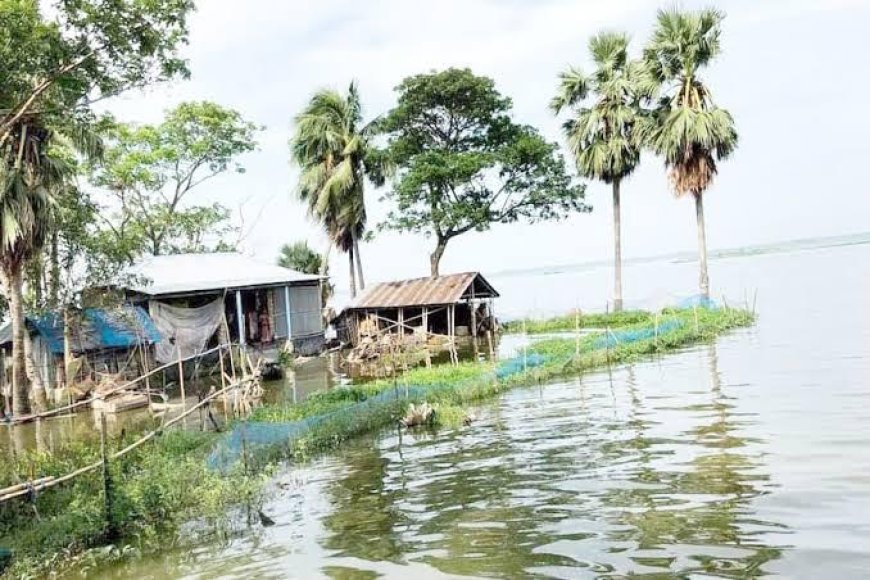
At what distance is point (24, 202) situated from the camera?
1630cm

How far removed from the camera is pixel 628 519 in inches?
283

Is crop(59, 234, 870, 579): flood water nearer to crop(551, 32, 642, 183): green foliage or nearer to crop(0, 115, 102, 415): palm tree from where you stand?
crop(0, 115, 102, 415): palm tree

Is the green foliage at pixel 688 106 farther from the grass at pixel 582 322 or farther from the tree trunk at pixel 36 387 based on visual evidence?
the tree trunk at pixel 36 387

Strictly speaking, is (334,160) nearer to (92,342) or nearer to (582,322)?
(582,322)

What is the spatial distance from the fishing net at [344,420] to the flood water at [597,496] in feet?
2.01

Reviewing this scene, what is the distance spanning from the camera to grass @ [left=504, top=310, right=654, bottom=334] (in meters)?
29.6

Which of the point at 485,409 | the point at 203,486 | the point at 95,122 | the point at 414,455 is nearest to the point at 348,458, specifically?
the point at 414,455

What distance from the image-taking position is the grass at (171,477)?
303 inches

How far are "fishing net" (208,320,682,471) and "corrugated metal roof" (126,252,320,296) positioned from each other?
1053cm

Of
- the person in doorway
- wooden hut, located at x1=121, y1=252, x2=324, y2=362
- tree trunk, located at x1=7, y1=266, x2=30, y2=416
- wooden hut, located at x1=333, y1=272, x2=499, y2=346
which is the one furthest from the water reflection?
wooden hut, located at x1=333, y1=272, x2=499, y2=346

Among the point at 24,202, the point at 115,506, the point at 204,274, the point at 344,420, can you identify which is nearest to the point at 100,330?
the point at 204,274

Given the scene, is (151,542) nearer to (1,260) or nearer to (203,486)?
(203,486)

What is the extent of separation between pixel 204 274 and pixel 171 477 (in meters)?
16.9

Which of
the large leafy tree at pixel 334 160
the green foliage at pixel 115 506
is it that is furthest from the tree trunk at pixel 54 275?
the large leafy tree at pixel 334 160
